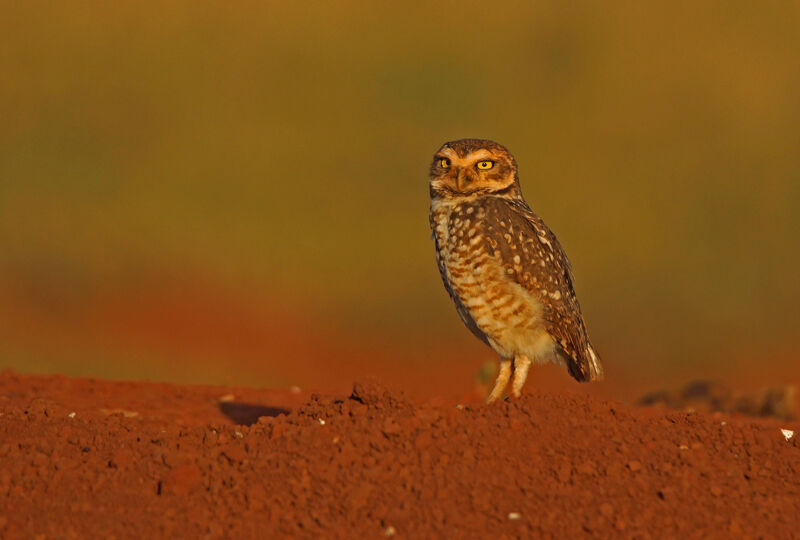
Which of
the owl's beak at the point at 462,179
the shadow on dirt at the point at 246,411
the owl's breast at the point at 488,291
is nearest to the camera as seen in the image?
the owl's breast at the point at 488,291

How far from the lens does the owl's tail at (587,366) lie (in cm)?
868

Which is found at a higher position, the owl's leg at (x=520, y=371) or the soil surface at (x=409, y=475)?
the owl's leg at (x=520, y=371)

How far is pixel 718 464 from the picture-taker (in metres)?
7.04

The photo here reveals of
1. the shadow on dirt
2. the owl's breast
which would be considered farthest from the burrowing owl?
the shadow on dirt

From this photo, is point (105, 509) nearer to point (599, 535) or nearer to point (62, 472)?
point (62, 472)

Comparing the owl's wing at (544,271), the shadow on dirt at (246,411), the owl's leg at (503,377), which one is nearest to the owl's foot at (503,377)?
the owl's leg at (503,377)

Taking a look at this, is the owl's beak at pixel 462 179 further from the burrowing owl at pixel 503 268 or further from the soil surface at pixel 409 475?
the soil surface at pixel 409 475

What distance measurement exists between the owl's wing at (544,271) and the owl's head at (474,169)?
20 cm

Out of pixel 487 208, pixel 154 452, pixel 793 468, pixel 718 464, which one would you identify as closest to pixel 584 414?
pixel 718 464

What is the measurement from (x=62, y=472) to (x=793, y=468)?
4.77 metres

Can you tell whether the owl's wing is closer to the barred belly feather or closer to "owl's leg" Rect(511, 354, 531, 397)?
the barred belly feather

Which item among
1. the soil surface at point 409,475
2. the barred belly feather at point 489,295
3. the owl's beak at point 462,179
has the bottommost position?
the soil surface at point 409,475

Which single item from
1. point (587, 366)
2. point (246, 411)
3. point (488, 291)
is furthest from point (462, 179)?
point (246, 411)

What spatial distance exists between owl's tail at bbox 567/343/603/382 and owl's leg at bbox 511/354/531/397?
37 cm
